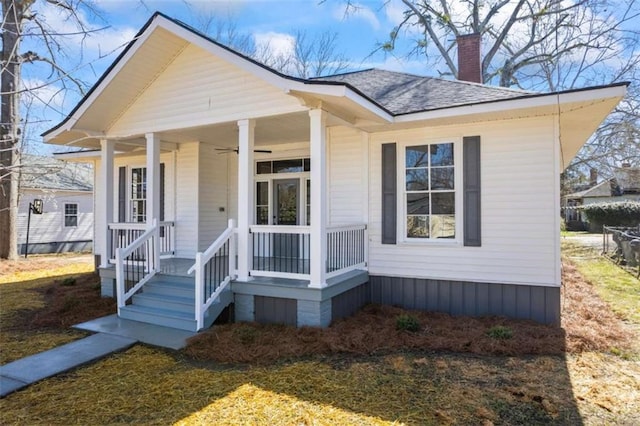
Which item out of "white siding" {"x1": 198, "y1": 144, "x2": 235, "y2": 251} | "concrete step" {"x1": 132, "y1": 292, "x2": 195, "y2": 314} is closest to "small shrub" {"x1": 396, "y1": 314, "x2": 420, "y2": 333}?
"concrete step" {"x1": 132, "y1": 292, "x2": 195, "y2": 314}

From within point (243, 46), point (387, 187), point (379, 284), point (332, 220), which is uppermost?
point (243, 46)

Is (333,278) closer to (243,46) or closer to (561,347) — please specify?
(561,347)

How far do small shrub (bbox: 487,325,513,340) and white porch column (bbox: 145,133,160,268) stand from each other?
563 centimetres

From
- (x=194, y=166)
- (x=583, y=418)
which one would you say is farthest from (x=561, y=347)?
(x=194, y=166)

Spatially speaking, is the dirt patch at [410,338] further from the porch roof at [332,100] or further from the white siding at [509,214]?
the porch roof at [332,100]

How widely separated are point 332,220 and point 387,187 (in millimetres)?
1254

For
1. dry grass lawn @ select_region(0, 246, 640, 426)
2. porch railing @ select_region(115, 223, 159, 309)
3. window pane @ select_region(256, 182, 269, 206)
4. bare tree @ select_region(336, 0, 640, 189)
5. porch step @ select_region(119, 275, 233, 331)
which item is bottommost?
dry grass lawn @ select_region(0, 246, 640, 426)

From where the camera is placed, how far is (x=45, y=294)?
29.3ft

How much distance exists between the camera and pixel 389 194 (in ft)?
23.7

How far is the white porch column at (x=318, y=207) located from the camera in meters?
5.79

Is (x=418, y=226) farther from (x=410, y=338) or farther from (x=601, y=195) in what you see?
(x=601, y=195)

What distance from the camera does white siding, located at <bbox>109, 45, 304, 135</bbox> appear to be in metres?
6.30

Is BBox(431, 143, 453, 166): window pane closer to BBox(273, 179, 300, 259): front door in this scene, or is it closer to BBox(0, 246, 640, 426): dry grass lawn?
BBox(0, 246, 640, 426): dry grass lawn

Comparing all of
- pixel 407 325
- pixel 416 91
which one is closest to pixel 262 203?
pixel 416 91
